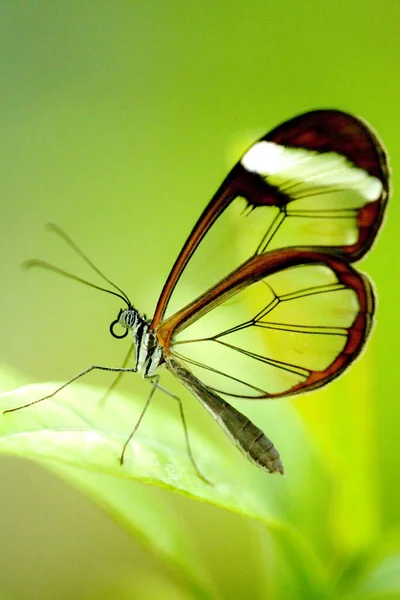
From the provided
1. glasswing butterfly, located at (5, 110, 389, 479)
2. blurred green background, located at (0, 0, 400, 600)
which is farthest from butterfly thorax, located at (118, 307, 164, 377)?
blurred green background, located at (0, 0, 400, 600)

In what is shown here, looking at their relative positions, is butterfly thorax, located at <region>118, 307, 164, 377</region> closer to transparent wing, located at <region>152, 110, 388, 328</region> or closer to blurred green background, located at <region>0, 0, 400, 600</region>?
transparent wing, located at <region>152, 110, 388, 328</region>

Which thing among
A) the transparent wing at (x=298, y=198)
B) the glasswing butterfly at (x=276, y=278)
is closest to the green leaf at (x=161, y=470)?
the glasswing butterfly at (x=276, y=278)

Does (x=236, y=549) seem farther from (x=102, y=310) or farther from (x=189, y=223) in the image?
(x=189, y=223)

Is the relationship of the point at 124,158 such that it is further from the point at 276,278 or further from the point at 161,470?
the point at 161,470

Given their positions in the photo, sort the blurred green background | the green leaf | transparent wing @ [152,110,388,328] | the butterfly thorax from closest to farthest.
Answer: the green leaf < transparent wing @ [152,110,388,328] < the butterfly thorax < the blurred green background

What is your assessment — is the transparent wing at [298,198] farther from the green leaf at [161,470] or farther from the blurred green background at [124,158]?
the blurred green background at [124,158]

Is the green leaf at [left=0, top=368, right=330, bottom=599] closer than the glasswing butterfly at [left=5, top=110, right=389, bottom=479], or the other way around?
the green leaf at [left=0, top=368, right=330, bottom=599]

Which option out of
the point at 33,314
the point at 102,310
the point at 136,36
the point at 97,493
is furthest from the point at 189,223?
the point at 97,493

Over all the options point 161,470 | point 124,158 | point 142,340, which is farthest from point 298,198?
point 124,158
